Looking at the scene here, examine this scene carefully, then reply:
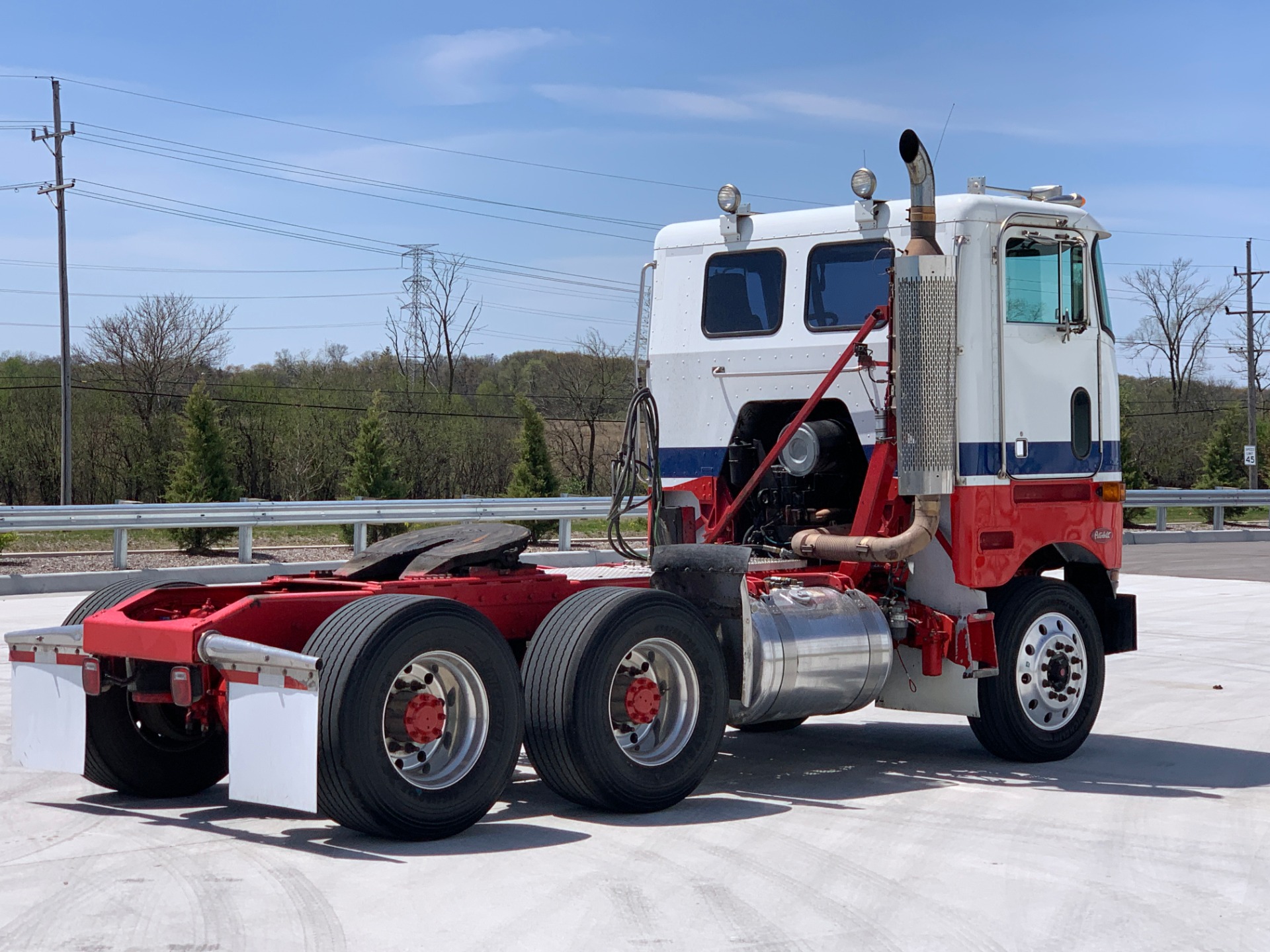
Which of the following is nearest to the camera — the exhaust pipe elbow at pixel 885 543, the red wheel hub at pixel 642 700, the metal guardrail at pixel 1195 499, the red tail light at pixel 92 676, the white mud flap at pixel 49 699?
the red tail light at pixel 92 676

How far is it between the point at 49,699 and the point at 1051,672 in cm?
545

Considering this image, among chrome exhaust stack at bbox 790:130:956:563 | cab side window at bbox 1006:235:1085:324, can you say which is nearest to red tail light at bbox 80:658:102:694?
chrome exhaust stack at bbox 790:130:956:563

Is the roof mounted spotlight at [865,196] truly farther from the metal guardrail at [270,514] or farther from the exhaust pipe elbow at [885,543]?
the metal guardrail at [270,514]

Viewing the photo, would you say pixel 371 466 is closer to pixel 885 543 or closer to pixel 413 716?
pixel 885 543

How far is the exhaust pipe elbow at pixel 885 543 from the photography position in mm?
8211

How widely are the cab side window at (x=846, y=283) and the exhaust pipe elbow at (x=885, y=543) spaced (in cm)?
119

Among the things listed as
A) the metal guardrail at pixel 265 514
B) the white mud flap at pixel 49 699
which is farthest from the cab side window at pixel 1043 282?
the metal guardrail at pixel 265 514

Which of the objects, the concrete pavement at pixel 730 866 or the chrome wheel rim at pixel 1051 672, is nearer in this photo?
the concrete pavement at pixel 730 866

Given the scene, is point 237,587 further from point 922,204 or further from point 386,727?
point 922,204

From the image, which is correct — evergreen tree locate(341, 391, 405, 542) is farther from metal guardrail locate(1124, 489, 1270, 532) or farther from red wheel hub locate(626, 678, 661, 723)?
red wheel hub locate(626, 678, 661, 723)

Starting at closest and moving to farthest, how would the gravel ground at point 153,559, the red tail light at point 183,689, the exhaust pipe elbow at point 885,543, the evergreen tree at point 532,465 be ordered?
the red tail light at point 183,689, the exhaust pipe elbow at point 885,543, the gravel ground at point 153,559, the evergreen tree at point 532,465

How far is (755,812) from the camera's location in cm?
719

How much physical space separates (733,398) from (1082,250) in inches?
89.9

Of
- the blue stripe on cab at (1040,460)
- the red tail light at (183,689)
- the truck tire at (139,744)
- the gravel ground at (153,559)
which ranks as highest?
Answer: the blue stripe on cab at (1040,460)
